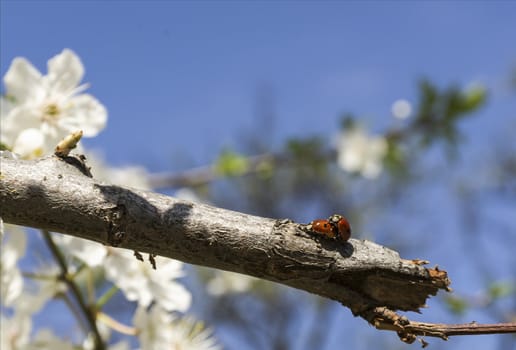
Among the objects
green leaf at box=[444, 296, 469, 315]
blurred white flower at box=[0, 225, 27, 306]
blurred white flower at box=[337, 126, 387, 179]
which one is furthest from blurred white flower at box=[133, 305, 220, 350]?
blurred white flower at box=[337, 126, 387, 179]

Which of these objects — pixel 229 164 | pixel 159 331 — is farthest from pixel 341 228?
pixel 229 164

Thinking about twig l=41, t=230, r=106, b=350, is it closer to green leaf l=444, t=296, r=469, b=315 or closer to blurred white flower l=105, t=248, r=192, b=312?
blurred white flower l=105, t=248, r=192, b=312

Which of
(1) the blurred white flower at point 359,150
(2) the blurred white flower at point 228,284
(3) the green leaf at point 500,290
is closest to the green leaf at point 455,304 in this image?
(3) the green leaf at point 500,290

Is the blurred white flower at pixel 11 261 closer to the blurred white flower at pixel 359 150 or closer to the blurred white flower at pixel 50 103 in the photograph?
Result: the blurred white flower at pixel 50 103

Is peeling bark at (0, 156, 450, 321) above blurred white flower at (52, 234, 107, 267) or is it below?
below

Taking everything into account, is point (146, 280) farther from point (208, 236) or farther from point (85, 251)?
point (208, 236)

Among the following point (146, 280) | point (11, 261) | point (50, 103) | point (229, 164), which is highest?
point (229, 164)
